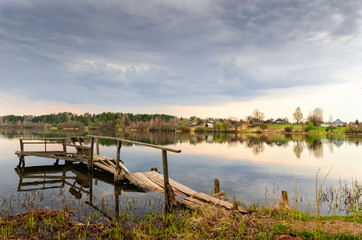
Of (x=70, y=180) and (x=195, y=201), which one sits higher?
(x=195, y=201)

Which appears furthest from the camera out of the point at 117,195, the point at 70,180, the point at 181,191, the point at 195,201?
the point at 70,180

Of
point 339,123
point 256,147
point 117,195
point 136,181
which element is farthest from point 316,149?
point 339,123

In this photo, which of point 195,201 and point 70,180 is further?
point 70,180

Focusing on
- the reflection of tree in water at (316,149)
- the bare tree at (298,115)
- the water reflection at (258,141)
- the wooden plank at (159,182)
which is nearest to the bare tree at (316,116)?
the bare tree at (298,115)

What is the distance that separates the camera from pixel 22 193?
42.4 ft

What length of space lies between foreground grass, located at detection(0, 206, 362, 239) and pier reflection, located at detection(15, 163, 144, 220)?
214 centimetres

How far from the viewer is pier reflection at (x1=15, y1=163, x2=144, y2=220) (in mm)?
13062

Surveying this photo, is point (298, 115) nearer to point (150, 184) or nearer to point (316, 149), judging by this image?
point (316, 149)

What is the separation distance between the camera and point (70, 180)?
54.0 feet

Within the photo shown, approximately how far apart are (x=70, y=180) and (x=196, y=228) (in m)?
12.9

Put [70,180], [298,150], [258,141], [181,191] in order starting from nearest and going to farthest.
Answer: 1. [181,191]
2. [70,180]
3. [298,150]
4. [258,141]

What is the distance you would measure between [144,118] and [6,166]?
16552 centimetres

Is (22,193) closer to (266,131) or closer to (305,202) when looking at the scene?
(305,202)

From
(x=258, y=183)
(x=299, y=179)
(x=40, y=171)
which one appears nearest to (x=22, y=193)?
(x=40, y=171)
